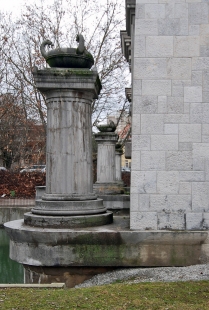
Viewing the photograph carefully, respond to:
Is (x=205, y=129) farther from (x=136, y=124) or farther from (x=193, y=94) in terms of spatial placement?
(x=136, y=124)

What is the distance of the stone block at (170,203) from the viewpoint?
6617mm

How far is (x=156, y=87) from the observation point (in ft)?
22.2

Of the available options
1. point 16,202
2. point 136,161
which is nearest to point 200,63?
point 136,161

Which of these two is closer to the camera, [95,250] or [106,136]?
[95,250]

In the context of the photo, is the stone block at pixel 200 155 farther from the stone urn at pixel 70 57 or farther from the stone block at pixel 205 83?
the stone urn at pixel 70 57

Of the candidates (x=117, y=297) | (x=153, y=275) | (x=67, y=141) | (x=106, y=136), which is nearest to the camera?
(x=117, y=297)

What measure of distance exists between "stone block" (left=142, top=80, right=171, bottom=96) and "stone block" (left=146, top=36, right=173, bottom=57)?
44 cm

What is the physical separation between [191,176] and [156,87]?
1.55 metres

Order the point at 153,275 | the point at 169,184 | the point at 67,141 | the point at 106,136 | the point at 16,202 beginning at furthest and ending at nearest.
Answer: the point at 16,202 → the point at 106,136 → the point at 67,141 → the point at 169,184 → the point at 153,275

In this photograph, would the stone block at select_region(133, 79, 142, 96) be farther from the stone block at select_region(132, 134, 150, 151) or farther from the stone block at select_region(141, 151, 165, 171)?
the stone block at select_region(141, 151, 165, 171)

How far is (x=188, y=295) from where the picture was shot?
4789 mm

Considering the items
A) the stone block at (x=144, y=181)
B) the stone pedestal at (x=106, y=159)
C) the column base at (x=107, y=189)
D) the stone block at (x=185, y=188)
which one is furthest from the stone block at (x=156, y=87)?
the stone pedestal at (x=106, y=159)

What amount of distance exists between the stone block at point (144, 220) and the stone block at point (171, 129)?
4.34 ft

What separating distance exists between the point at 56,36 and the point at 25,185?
865 cm
